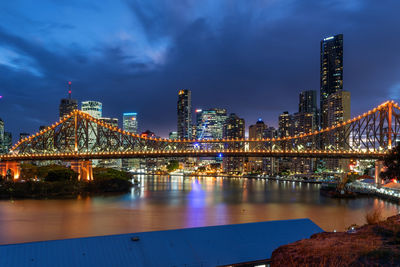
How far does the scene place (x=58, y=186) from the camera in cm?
5244

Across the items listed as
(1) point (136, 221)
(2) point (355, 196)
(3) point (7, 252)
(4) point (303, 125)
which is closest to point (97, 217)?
(1) point (136, 221)

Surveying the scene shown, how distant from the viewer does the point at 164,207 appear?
41.7m

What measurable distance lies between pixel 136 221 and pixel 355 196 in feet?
118

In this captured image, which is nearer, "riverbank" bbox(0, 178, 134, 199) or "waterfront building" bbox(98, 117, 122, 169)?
"riverbank" bbox(0, 178, 134, 199)

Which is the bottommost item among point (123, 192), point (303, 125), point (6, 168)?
point (123, 192)

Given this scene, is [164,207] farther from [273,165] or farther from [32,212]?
[273,165]

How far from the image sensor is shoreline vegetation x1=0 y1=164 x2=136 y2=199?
49.8 metres

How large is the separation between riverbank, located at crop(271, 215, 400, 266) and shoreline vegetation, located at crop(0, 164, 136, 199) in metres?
43.1

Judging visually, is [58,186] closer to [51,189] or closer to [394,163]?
[51,189]

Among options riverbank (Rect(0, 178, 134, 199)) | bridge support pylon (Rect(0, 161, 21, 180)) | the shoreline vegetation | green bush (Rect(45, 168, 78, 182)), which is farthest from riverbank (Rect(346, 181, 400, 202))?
bridge support pylon (Rect(0, 161, 21, 180))

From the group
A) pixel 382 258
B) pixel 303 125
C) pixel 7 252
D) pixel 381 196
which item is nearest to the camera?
pixel 382 258

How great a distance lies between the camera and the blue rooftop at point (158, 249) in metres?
14.2

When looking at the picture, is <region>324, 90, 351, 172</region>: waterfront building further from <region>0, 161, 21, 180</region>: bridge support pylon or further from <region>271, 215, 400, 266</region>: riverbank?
<region>271, 215, 400, 266</region>: riverbank

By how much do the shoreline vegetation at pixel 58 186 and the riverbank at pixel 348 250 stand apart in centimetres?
4306
